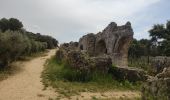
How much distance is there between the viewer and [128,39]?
29219 mm

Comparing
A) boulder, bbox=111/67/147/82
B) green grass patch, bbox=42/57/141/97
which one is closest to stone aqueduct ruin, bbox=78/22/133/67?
boulder, bbox=111/67/147/82

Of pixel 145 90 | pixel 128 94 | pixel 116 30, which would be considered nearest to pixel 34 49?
pixel 116 30

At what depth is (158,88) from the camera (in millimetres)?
8125

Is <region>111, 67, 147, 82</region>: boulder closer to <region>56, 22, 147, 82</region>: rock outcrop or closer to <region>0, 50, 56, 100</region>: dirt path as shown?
<region>56, 22, 147, 82</region>: rock outcrop

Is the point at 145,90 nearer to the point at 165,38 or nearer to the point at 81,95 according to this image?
the point at 81,95

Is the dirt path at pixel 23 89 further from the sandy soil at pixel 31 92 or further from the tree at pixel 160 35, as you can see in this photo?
the tree at pixel 160 35

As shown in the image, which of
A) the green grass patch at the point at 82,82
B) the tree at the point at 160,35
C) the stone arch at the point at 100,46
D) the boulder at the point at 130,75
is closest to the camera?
the green grass patch at the point at 82,82

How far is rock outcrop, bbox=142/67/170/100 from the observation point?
7793mm

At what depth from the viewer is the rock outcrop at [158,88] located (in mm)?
7793

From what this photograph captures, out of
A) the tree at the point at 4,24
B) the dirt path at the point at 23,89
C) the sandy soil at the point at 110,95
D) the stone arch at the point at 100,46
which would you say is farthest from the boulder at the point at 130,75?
the tree at the point at 4,24

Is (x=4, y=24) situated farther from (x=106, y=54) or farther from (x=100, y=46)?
(x=106, y=54)

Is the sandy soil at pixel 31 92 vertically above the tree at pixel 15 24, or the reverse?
the tree at pixel 15 24

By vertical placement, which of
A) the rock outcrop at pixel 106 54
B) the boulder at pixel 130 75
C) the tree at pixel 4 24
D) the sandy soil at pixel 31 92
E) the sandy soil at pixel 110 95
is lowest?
the sandy soil at pixel 110 95

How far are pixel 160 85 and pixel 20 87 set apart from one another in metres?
9.89
